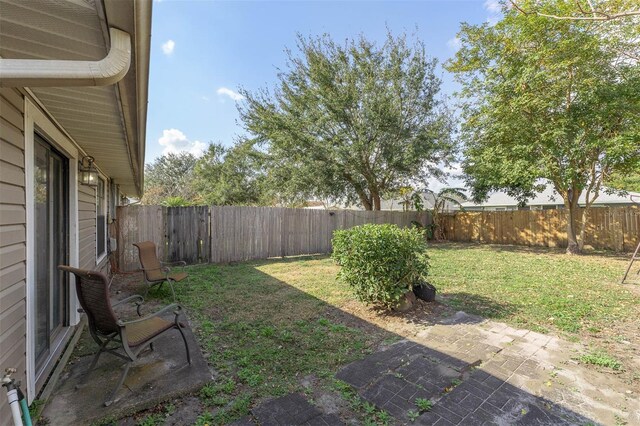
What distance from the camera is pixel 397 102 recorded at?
12.9 metres

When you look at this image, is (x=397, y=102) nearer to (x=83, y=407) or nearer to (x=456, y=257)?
(x=456, y=257)

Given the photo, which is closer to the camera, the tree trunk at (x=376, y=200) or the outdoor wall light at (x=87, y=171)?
the outdoor wall light at (x=87, y=171)

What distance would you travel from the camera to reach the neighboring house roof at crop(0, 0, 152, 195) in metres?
1.34

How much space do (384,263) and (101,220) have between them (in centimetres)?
597

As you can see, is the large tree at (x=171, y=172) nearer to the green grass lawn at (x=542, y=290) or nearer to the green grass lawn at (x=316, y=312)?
the green grass lawn at (x=316, y=312)

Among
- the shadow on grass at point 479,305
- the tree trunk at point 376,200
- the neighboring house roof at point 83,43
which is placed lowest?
the shadow on grass at point 479,305

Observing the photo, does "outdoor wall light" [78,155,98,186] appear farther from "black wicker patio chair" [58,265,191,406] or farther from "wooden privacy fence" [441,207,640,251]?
"wooden privacy fence" [441,207,640,251]

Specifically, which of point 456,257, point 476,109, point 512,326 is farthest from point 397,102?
point 512,326

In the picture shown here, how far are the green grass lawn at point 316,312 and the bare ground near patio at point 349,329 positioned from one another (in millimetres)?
16

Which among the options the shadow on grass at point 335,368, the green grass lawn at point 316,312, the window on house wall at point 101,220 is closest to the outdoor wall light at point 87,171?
the window on house wall at point 101,220

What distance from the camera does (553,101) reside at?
9312mm

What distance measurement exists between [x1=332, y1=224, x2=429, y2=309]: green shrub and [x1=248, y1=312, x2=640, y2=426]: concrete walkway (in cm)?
93

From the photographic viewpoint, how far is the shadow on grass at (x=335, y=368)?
7.50 feet

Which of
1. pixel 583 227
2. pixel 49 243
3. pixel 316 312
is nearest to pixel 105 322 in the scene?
pixel 49 243
